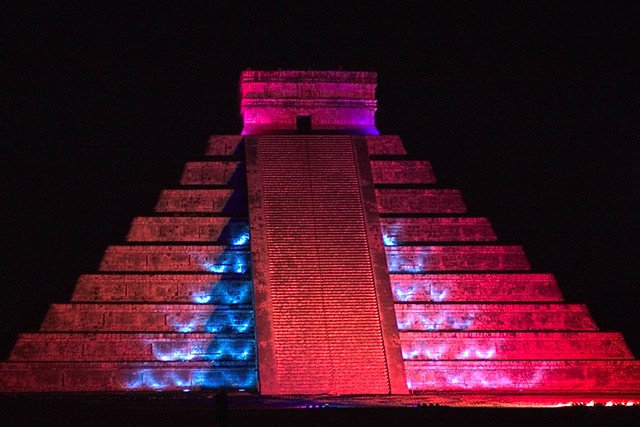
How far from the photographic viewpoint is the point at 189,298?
22.7 metres

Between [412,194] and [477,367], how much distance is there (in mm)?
5757

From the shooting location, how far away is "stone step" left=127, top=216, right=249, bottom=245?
23984mm

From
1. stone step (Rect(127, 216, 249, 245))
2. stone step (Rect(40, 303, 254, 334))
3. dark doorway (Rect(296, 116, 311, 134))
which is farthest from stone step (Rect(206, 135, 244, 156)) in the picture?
stone step (Rect(40, 303, 254, 334))

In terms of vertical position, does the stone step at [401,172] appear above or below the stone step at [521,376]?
above

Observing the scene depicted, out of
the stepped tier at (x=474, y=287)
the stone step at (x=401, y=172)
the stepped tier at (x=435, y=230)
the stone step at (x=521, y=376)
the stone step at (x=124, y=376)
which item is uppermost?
the stone step at (x=401, y=172)

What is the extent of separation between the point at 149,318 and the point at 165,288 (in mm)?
973

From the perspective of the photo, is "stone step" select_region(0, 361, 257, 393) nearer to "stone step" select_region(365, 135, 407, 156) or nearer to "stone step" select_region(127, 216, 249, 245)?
"stone step" select_region(127, 216, 249, 245)

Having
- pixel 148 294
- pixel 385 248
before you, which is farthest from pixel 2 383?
pixel 385 248

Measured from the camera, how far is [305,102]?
91.1ft

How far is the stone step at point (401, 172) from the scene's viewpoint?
26.4m

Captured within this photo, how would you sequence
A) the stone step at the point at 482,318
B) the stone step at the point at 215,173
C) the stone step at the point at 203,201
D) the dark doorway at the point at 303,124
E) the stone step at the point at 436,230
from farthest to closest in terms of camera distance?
1. the dark doorway at the point at 303,124
2. the stone step at the point at 215,173
3. the stone step at the point at 203,201
4. the stone step at the point at 436,230
5. the stone step at the point at 482,318

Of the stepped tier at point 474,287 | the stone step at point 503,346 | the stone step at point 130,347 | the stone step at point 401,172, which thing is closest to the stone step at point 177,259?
the stone step at point 130,347

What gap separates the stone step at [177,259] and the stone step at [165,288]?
0.57 meters

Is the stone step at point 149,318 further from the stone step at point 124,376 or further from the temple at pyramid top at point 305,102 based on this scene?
the temple at pyramid top at point 305,102
